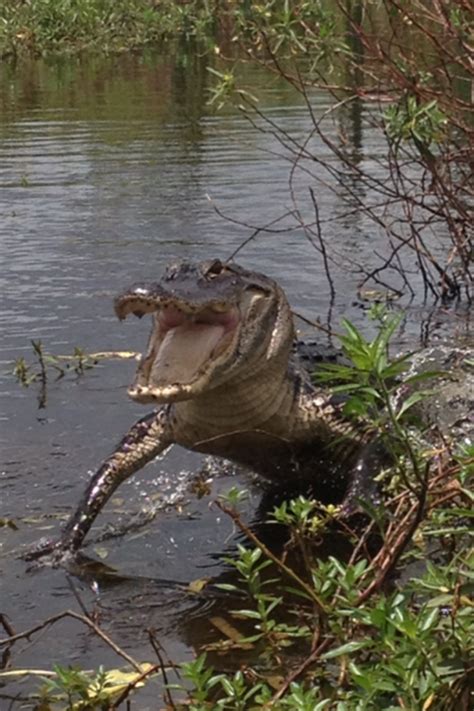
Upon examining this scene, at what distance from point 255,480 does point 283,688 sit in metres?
2.59

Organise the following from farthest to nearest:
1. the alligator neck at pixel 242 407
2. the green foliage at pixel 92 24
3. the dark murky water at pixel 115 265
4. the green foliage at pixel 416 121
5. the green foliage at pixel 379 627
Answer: the green foliage at pixel 92 24 → the green foliage at pixel 416 121 → the alligator neck at pixel 242 407 → the dark murky water at pixel 115 265 → the green foliage at pixel 379 627

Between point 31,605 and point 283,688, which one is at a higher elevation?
point 283,688

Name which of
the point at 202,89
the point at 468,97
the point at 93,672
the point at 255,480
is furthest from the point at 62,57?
the point at 93,672

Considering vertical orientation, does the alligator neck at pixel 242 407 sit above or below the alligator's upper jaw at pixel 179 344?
below

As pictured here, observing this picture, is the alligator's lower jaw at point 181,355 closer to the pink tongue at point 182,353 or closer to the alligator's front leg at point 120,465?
the pink tongue at point 182,353

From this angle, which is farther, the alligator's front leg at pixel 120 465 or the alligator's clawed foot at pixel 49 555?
the alligator's front leg at pixel 120 465

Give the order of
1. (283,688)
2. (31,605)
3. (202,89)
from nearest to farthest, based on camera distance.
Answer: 1. (283,688)
2. (31,605)
3. (202,89)

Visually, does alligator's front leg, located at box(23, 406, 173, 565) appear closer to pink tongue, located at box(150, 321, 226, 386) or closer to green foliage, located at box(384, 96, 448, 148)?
pink tongue, located at box(150, 321, 226, 386)

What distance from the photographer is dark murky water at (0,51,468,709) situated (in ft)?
15.7

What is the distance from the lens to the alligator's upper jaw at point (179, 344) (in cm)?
442

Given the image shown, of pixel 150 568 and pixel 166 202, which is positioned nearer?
pixel 150 568

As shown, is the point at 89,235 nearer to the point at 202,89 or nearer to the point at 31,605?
the point at 31,605

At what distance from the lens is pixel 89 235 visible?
1047cm

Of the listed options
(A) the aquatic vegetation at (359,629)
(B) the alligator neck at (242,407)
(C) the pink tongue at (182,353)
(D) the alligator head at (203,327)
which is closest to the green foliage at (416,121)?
(D) the alligator head at (203,327)
